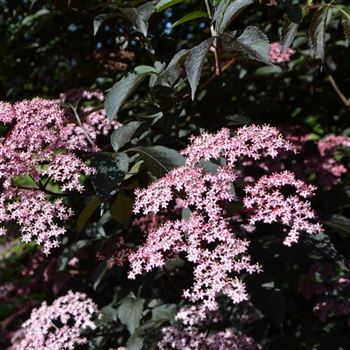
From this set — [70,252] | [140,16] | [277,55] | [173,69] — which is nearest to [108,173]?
[173,69]

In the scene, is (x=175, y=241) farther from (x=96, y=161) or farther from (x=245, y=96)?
(x=245, y=96)

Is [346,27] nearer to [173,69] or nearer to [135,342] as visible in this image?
[173,69]

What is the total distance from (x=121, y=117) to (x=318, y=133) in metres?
1.35

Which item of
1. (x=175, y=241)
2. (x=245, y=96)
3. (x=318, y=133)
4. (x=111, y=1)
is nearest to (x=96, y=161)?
(x=175, y=241)

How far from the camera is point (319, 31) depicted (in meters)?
1.56

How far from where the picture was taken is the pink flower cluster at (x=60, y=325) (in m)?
1.99

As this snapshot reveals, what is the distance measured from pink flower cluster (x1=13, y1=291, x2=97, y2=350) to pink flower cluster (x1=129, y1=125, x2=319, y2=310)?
0.59m

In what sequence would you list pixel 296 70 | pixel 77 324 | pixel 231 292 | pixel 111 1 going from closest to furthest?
pixel 231 292 → pixel 77 324 → pixel 111 1 → pixel 296 70

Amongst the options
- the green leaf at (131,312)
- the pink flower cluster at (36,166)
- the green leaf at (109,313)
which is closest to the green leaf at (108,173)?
the pink flower cluster at (36,166)

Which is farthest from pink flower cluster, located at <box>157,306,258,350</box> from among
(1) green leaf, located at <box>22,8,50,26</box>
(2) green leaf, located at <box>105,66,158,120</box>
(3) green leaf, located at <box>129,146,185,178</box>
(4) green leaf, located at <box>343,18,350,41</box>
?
(1) green leaf, located at <box>22,8,50,26</box>

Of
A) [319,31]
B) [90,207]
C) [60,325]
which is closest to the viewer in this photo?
[319,31]

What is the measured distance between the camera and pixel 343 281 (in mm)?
2402

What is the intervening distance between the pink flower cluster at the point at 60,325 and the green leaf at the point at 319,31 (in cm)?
125

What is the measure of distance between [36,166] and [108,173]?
0.24 m
